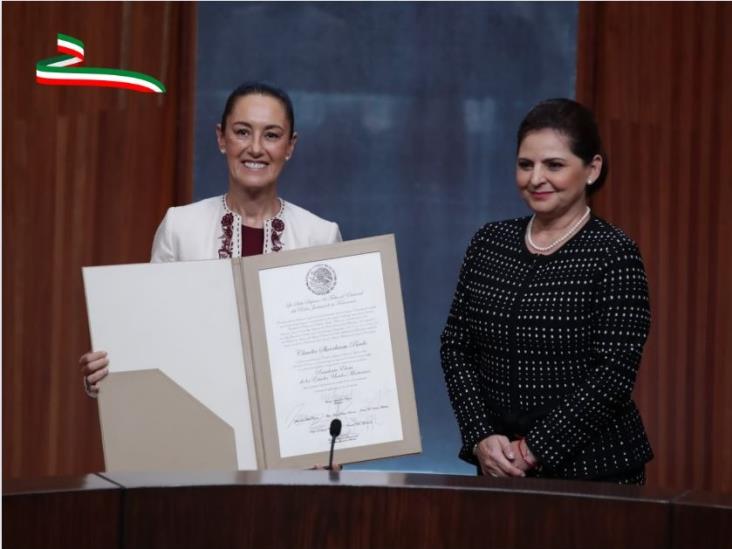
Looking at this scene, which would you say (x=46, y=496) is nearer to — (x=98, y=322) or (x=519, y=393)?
(x=98, y=322)

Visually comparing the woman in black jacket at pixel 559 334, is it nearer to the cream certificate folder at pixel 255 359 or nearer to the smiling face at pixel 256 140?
the cream certificate folder at pixel 255 359

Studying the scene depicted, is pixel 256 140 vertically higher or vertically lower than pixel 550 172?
higher

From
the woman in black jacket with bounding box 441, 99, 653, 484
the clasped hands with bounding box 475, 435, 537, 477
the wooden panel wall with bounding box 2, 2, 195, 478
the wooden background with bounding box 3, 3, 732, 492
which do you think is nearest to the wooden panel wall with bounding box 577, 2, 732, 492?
the wooden background with bounding box 3, 3, 732, 492

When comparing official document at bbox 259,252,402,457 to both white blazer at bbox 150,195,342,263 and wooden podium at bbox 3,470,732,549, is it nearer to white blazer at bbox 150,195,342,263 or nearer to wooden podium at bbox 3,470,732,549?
white blazer at bbox 150,195,342,263

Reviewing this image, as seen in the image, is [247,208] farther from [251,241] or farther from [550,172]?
[550,172]

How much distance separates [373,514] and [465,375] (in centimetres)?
79

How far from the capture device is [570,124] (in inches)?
84.4

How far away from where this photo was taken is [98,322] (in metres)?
2.05

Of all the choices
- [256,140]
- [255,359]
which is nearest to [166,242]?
[256,140]

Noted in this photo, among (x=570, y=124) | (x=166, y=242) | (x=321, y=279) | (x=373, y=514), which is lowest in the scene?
(x=373, y=514)

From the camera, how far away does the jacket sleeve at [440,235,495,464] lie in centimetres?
215

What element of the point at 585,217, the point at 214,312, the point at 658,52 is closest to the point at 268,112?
the point at 214,312

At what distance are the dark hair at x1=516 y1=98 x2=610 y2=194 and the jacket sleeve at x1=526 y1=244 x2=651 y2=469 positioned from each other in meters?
0.21

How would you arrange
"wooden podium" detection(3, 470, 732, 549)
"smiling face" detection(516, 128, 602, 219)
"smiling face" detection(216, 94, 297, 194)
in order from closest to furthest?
"wooden podium" detection(3, 470, 732, 549) < "smiling face" detection(516, 128, 602, 219) < "smiling face" detection(216, 94, 297, 194)
